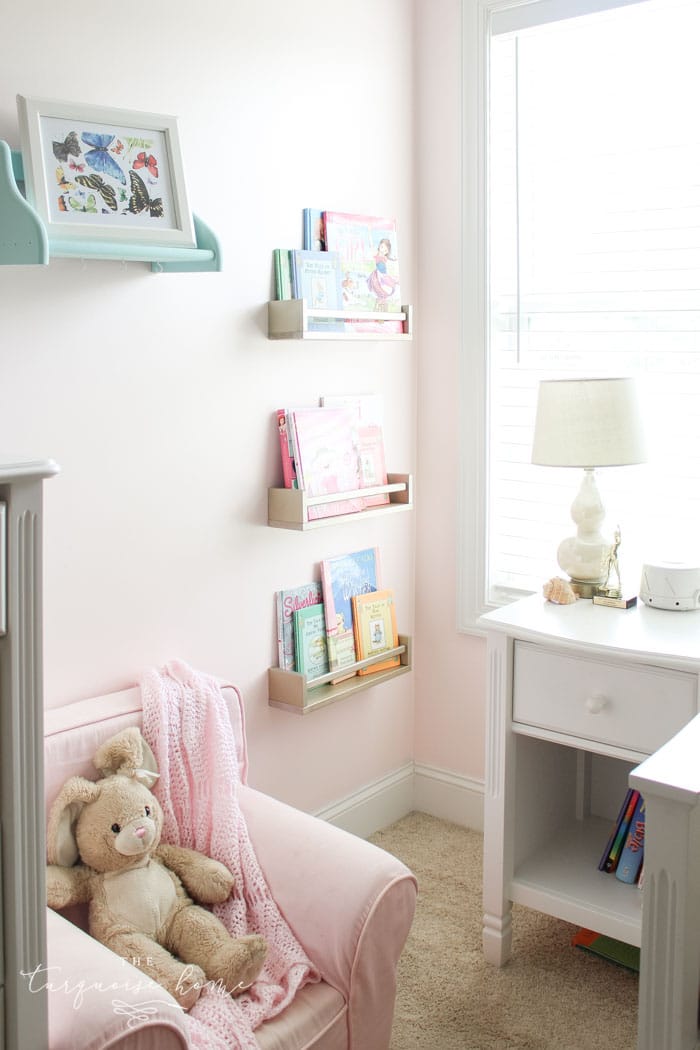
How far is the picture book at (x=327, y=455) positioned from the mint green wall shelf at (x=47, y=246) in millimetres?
517

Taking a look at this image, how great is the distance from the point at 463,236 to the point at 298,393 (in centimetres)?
69

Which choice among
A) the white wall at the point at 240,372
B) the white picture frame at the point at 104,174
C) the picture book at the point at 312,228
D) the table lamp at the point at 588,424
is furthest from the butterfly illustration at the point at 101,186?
the table lamp at the point at 588,424

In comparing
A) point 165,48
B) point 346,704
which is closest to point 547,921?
point 346,704

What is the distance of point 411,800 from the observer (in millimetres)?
3117

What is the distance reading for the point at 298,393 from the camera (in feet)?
8.38

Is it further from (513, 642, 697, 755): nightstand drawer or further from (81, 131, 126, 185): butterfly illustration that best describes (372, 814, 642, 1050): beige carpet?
(81, 131, 126, 185): butterfly illustration

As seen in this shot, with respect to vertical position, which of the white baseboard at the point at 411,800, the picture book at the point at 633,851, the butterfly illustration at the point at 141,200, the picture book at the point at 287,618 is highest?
the butterfly illustration at the point at 141,200

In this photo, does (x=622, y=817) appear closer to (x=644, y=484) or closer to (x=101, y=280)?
(x=644, y=484)

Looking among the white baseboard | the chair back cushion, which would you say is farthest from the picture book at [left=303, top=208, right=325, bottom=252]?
the white baseboard

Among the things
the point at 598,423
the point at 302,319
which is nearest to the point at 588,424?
the point at 598,423

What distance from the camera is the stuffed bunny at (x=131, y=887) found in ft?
5.59

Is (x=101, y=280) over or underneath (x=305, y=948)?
over

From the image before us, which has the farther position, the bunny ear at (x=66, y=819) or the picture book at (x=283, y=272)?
the picture book at (x=283, y=272)

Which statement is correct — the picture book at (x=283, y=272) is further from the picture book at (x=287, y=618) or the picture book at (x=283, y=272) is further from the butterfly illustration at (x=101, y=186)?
the picture book at (x=287, y=618)
